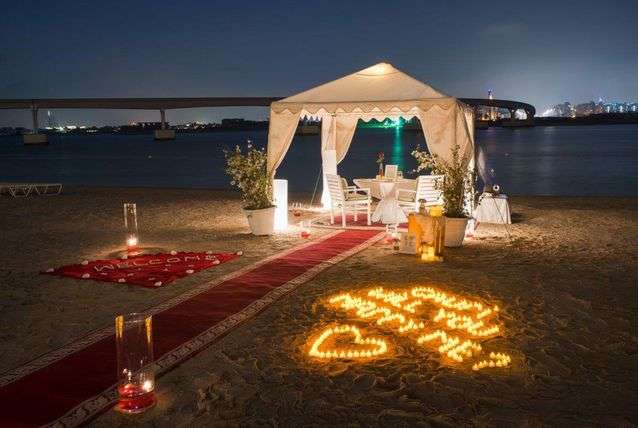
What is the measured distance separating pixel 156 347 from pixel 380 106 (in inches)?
236

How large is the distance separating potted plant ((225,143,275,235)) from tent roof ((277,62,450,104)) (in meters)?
1.49

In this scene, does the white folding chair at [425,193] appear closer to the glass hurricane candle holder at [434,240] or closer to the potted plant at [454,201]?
the potted plant at [454,201]

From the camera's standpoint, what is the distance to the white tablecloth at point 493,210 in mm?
9570

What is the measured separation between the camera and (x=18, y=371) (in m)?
3.74

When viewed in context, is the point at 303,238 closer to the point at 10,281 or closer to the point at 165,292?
the point at 165,292

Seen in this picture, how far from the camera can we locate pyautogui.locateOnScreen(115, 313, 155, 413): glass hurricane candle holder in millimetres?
3219

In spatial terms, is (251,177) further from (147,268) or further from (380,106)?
(147,268)

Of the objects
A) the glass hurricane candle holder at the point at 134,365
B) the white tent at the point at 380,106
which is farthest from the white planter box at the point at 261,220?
the glass hurricane candle holder at the point at 134,365

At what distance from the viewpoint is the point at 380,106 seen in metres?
9.01

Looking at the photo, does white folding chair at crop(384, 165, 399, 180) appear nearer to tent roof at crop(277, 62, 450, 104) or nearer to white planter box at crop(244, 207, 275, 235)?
tent roof at crop(277, 62, 450, 104)

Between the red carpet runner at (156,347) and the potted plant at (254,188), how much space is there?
166 centimetres

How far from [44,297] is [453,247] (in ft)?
16.5

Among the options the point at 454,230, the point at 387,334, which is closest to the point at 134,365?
the point at 387,334

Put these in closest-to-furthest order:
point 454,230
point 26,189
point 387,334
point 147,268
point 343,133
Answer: point 387,334
point 147,268
point 454,230
point 343,133
point 26,189
